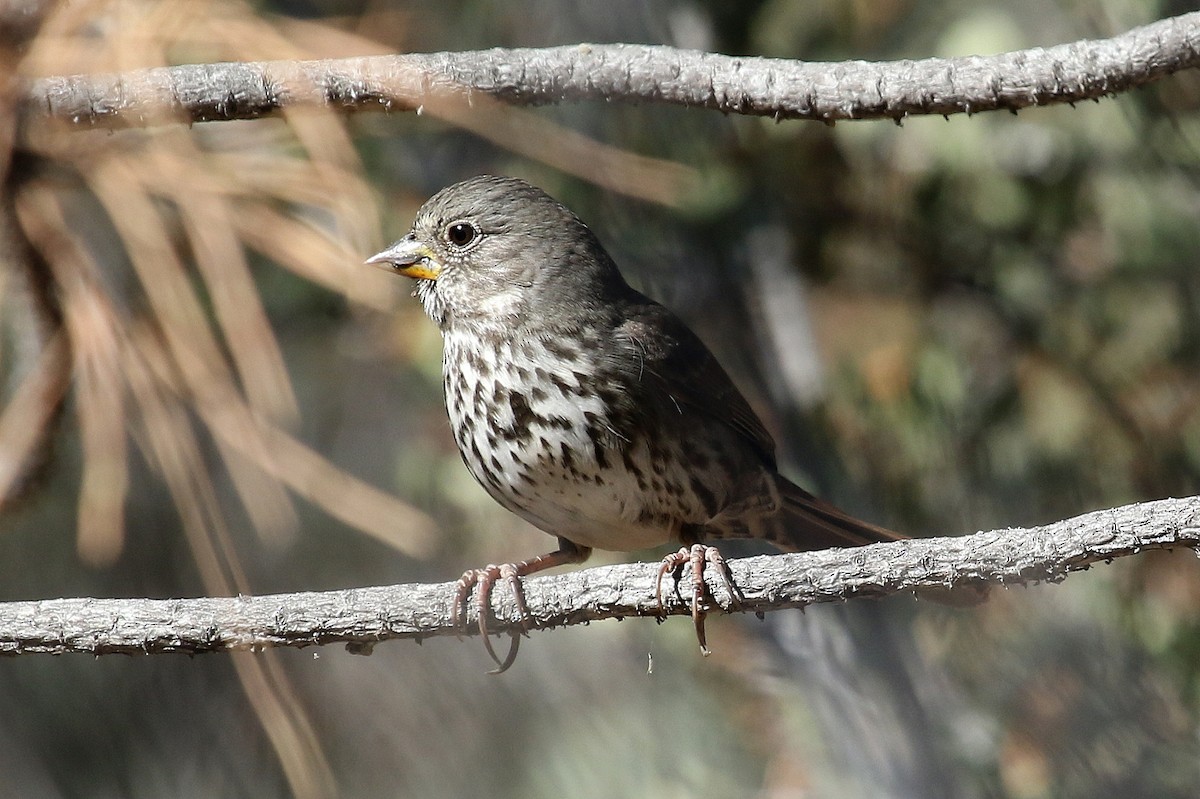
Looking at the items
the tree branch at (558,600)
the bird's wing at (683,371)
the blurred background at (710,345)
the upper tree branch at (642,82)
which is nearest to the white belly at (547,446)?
the bird's wing at (683,371)

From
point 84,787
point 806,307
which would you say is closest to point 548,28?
point 806,307

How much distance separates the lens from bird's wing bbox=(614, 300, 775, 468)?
11.8 ft

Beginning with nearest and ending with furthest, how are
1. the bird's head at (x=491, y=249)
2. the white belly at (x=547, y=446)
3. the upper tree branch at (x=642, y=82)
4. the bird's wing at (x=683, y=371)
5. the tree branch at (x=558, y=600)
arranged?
1. the tree branch at (x=558, y=600)
2. the upper tree branch at (x=642, y=82)
3. the white belly at (x=547, y=446)
4. the bird's wing at (x=683, y=371)
5. the bird's head at (x=491, y=249)

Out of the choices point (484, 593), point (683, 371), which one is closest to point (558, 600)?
point (484, 593)

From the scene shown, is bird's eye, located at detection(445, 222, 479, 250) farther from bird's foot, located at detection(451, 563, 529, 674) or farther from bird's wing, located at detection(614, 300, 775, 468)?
bird's foot, located at detection(451, 563, 529, 674)

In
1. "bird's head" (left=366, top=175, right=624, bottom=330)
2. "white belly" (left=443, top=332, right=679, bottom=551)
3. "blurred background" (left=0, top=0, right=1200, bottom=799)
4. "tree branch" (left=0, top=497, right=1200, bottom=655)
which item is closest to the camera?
"tree branch" (left=0, top=497, right=1200, bottom=655)

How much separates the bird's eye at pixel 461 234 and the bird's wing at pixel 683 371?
1.47 ft

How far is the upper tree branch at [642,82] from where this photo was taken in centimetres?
260

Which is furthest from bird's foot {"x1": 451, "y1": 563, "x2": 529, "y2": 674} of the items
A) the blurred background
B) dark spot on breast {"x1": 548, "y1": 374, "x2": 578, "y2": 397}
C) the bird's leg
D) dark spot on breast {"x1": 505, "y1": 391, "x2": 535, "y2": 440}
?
dark spot on breast {"x1": 548, "y1": 374, "x2": 578, "y2": 397}

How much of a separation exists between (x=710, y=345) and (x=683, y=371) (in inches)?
28.7

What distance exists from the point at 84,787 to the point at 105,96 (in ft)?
10.0

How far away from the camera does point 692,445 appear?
365 centimetres

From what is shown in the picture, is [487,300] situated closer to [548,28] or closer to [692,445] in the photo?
[692,445]

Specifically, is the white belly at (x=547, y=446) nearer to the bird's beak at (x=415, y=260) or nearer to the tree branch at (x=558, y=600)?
the bird's beak at (x=415, y=260)
